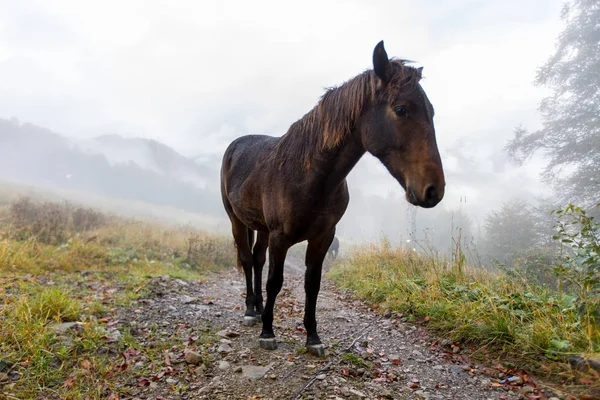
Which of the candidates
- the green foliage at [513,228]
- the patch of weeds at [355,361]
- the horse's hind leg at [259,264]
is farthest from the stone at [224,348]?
the green foliage at [513,228]

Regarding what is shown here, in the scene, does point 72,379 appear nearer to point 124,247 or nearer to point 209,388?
point 209,388

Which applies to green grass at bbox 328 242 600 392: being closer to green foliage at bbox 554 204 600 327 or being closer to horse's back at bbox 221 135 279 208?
green foliage at bbox 554 204 600 327

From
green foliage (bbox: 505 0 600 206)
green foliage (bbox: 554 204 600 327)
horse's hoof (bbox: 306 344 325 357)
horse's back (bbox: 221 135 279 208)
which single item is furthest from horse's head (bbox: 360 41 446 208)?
green foliage (bbox: 505 0 600 206)

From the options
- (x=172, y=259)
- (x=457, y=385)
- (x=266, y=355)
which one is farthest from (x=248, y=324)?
(x=172, y=259)

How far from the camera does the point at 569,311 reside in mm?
2840

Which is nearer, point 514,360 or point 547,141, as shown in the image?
point 514,360

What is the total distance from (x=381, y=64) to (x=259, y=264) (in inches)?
112

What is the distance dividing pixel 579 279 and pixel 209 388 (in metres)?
3.12

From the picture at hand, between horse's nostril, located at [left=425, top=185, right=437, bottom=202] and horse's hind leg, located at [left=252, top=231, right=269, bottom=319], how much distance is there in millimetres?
2416

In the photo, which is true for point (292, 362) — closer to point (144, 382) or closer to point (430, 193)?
point (144, 382)

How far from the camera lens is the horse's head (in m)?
2.02

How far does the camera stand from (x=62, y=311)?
321 centimetres

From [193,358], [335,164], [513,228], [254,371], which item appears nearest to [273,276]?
[254,371]

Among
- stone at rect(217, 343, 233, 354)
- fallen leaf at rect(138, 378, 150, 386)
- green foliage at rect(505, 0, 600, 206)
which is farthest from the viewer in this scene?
green foliage at rect(505, 0, 600, 206)
